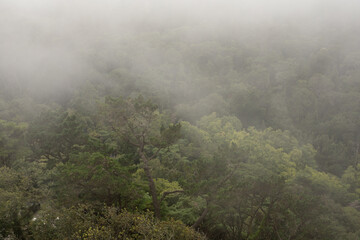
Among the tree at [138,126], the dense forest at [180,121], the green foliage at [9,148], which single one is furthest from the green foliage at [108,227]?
the green foliage at [9,148]

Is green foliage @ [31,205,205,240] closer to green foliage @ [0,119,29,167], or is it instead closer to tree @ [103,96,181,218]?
tree @ [103,96,181,218]

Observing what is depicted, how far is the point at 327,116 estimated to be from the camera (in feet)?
246

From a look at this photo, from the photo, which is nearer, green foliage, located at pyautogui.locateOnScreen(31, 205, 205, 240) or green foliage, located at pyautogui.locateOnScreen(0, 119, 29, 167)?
green foliage, located at pyautogui.locateOnScreen(31, 205, 205, 240)

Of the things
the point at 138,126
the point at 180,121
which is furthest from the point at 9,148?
the point at 180,121

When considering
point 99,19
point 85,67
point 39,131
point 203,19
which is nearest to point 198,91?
point 85,67

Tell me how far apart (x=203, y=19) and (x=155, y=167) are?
129730 millimetres

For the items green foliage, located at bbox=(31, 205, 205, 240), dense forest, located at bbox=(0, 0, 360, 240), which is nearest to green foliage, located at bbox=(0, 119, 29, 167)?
dense forest, located at bbox=(0, 0, 360, 240)

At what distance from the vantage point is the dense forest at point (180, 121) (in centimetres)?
1731

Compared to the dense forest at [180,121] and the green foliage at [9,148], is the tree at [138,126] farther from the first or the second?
the green foliage at [9,148]

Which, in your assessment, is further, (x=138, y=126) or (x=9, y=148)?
(x=9, y=148)

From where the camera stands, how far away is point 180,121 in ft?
154

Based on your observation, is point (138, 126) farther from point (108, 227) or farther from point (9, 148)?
point (9, 148)

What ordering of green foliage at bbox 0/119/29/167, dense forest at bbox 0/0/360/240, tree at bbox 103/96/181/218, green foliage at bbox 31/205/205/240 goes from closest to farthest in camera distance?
green foliage at bbox 31/205/205/240
dense forest at bbox 0/0/360/240
tree at bbox 103/96/181/218
green foliage at bbox 0/119/29/167

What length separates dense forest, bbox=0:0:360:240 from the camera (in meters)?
17.3
